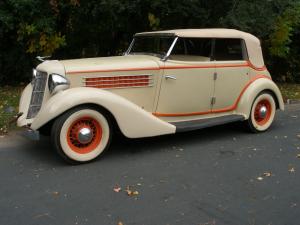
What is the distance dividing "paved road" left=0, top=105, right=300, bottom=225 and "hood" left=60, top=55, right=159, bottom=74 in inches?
45.2

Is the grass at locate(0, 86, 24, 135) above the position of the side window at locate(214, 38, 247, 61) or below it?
below

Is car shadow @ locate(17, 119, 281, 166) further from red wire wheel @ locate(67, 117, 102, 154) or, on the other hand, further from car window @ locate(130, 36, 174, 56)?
car window @ locate(130, 36, 174, 56)

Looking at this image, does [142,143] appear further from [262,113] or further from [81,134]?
[262,113]

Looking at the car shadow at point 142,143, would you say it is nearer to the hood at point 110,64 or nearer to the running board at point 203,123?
the running board at point 203,123

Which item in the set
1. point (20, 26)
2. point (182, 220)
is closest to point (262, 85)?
point (182, 220)

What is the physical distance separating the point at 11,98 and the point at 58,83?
4.15 metres

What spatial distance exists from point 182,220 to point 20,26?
737 cm

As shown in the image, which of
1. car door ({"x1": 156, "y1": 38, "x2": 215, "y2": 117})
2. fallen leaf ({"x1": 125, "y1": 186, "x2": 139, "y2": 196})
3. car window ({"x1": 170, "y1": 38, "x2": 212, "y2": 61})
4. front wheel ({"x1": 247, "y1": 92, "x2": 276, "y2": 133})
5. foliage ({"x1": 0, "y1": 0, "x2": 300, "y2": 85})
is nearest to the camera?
fallen leaf ({"x1": 125, "y1": 186, "x2": 139, "y2": 196})

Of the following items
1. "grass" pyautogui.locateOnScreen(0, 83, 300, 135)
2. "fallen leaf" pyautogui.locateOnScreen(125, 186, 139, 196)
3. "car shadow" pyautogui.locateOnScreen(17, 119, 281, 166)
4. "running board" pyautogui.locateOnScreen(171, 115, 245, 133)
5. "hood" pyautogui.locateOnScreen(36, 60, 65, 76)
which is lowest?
"car shadow" pyautogui.locateOnScreen(17, 119, 281, 166)

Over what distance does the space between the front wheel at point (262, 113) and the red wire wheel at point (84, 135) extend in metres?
2.64

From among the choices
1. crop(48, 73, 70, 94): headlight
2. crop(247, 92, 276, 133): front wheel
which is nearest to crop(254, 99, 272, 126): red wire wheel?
crop(247, 92, 276, 133): front wheel

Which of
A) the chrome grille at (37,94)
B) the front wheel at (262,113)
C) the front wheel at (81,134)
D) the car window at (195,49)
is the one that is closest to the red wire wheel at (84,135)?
the front wheel at (81,134)

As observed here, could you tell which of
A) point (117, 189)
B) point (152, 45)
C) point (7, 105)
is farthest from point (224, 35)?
point (7, 105)

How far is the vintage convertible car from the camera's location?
18.1 feet
